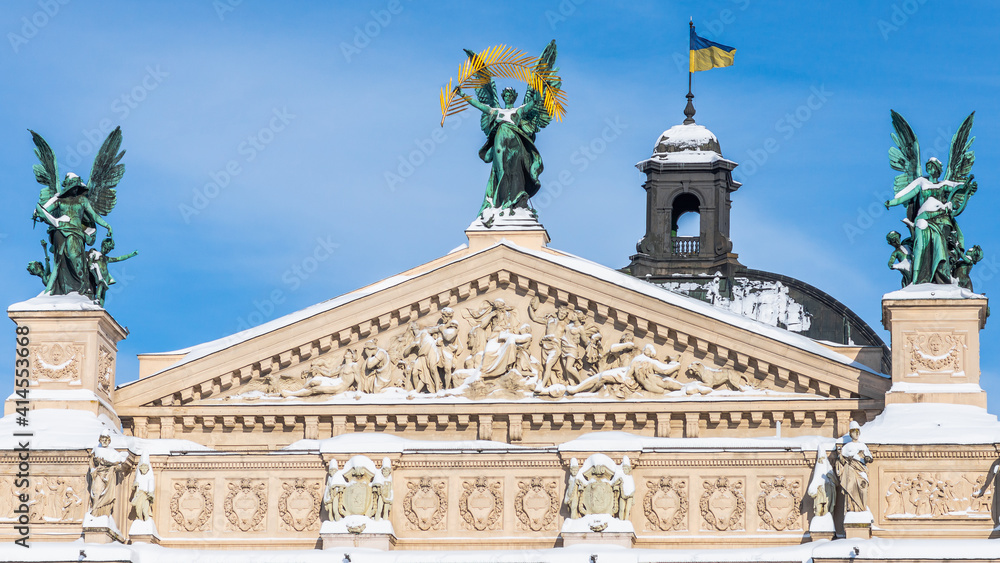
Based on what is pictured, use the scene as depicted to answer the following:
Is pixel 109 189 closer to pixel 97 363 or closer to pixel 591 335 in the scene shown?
pixel 97 363

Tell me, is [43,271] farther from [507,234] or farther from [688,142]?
[688,142]

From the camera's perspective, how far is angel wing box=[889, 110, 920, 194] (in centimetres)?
4731

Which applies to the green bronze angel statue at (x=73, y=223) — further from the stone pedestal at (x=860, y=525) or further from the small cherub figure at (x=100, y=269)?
the stone pedestal at (x=860, y=525)

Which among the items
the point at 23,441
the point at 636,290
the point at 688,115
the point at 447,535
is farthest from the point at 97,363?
the point at 688,115

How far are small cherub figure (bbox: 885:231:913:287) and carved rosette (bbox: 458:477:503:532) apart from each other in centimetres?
902

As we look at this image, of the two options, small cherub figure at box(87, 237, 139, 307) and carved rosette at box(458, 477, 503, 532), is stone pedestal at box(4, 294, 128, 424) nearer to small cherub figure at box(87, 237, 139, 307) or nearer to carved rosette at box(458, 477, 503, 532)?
small cherub figure at box(87, 237, 139, 307)

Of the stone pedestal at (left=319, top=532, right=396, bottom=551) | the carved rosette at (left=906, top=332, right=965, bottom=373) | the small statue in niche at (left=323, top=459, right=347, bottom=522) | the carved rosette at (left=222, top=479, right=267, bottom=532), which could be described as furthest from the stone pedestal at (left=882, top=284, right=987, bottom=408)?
the carved rosette at (left=222, top=479, right=267, bottom=532)

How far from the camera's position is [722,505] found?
46562 millimetres

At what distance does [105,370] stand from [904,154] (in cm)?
1693

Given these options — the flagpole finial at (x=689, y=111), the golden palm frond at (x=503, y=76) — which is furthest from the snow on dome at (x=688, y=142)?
the golden palm frond at (x=503, y=76)

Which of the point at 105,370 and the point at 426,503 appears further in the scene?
the point at 105,370

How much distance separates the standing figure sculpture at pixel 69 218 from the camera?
48625mm

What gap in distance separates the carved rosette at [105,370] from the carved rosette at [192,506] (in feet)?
8.84

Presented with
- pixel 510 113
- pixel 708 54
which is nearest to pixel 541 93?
pixel 510 113
